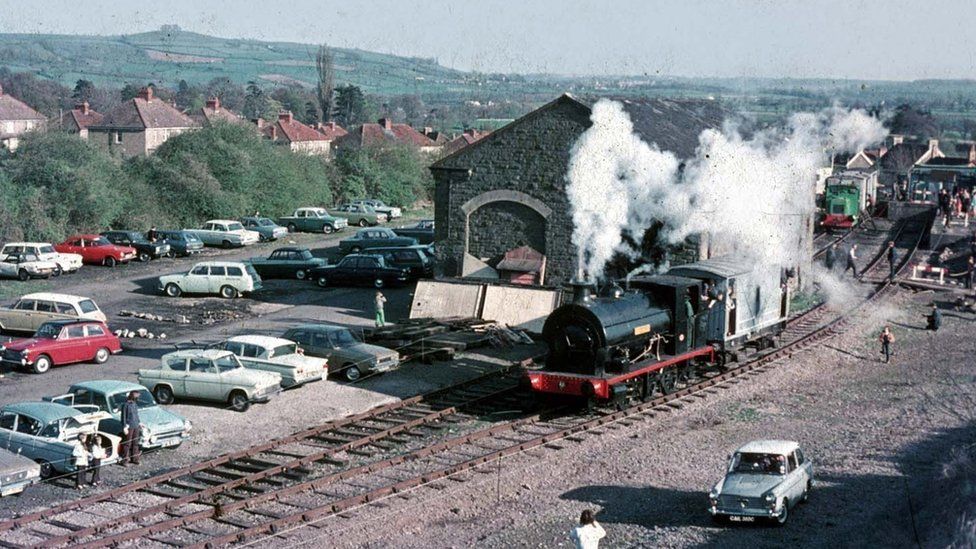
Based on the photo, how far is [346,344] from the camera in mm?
26422

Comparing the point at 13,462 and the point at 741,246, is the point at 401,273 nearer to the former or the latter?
the point at 741,246

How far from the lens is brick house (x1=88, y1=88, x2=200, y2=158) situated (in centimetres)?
7581

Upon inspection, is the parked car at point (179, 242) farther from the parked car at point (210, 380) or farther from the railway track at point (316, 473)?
the railway track at point (316, 473)

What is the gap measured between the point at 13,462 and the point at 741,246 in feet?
71.8

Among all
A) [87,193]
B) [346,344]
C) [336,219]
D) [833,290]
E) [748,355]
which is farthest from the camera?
[336,219]

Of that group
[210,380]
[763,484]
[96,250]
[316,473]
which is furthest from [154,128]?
[763,484]

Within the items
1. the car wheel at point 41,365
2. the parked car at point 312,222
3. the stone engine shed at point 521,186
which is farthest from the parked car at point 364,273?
the parked car at point 312,222

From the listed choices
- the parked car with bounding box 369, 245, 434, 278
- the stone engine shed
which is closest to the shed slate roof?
the parked car with bounding box 369, 245, 434, 278

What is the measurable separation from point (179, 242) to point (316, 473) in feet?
102

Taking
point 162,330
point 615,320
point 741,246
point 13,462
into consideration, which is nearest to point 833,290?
point 741,246

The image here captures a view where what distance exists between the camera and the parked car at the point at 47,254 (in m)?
40.9

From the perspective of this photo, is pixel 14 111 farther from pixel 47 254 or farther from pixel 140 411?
pixel 140 411

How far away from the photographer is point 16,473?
671 inches

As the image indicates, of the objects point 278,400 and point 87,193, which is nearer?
point 278,400
